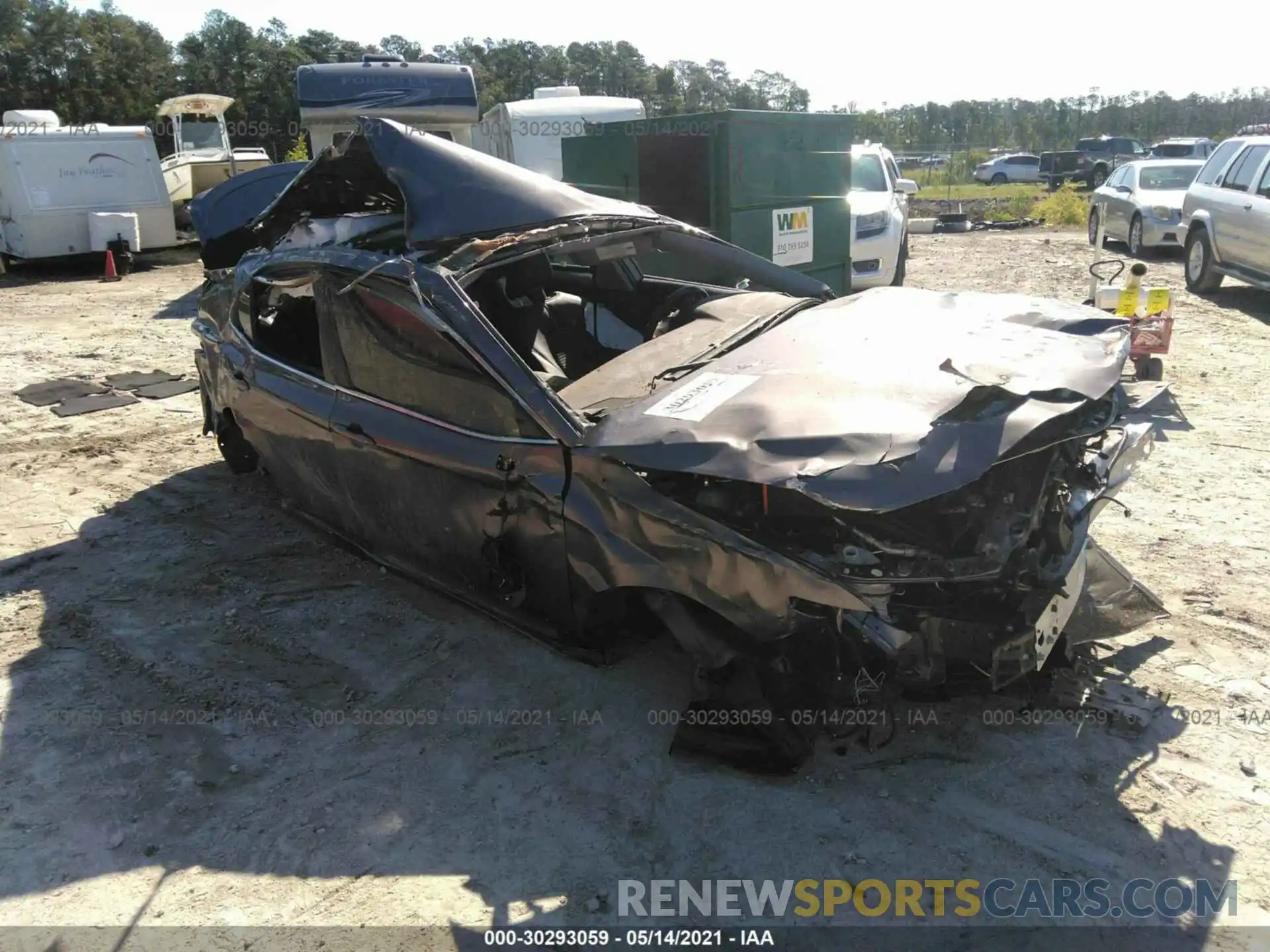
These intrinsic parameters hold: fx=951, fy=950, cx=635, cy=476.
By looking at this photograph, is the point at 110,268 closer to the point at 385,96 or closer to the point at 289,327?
the point at 385,96

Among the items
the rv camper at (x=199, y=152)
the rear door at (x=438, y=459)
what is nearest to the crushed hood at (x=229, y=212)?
the rv camper at (x=199, y=152)

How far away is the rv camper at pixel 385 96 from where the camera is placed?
12523mm

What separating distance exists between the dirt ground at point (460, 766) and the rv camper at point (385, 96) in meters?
8.98

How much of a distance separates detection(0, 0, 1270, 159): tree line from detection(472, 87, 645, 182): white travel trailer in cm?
337

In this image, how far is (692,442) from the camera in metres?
2.94

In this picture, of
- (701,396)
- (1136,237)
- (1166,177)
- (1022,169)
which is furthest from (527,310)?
(1022,169)

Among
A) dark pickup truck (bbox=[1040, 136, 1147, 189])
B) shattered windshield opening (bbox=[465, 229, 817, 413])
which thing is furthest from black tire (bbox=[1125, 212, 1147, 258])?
dark pickup truck (bbox=[1040, 136, 1147, 189])

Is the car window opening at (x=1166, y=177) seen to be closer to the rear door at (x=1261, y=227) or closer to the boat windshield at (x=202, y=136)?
the rear door at (x=1261, y=227)

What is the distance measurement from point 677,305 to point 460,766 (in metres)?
2.57

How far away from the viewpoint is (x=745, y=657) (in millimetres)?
3119

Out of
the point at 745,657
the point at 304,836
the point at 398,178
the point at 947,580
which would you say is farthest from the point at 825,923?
the point at 398,178

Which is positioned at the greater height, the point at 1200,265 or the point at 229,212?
the point at 229,212

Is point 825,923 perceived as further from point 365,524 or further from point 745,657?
point 365,524

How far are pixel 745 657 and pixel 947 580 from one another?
0.70 metres
